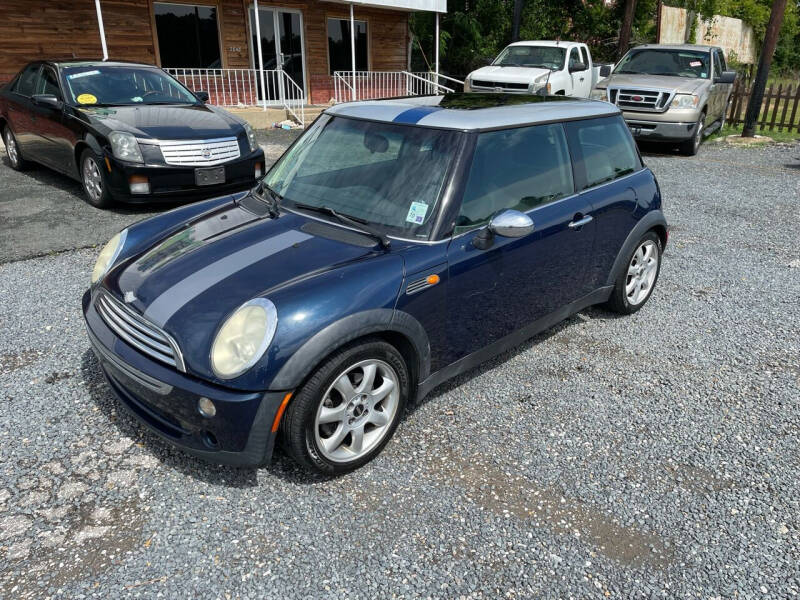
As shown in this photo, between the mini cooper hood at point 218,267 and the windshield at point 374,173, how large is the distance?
0.83 feet

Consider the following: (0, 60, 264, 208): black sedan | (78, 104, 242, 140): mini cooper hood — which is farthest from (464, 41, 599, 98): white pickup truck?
(78, 104, 242, 140): mini cooper hood

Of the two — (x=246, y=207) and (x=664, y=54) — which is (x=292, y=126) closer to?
(x=664, y=54)

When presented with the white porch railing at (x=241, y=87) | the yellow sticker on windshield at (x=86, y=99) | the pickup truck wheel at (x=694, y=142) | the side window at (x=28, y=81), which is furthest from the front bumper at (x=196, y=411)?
the white porch railing at (x=241, y=87)

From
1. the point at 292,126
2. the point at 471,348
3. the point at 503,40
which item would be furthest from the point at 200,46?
the point at 471,348

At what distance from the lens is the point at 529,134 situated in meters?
3.55

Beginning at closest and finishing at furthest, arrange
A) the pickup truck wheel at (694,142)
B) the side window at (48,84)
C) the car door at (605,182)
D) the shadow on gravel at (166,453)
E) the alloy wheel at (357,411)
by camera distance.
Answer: the alloy wheel at (357,411), the shadow on gravel at (166,453), the car door at (605,182), the side window at (48,84), the pickup truck wheel at (694,142)

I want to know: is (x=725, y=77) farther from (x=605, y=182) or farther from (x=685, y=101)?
(x=605, y=182)

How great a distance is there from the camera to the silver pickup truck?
36.0 ft

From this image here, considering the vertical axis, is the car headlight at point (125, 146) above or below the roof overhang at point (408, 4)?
below

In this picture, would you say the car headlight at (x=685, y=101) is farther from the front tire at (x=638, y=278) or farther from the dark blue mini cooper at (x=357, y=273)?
the dark blue mini cooper at (x=357, y=273)

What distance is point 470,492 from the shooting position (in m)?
2.80

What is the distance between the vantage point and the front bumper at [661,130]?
1098 centimetres

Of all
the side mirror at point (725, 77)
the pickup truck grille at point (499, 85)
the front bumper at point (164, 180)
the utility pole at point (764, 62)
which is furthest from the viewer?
the utility pole at point (764, 62)

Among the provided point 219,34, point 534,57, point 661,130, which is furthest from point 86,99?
point 534,57
